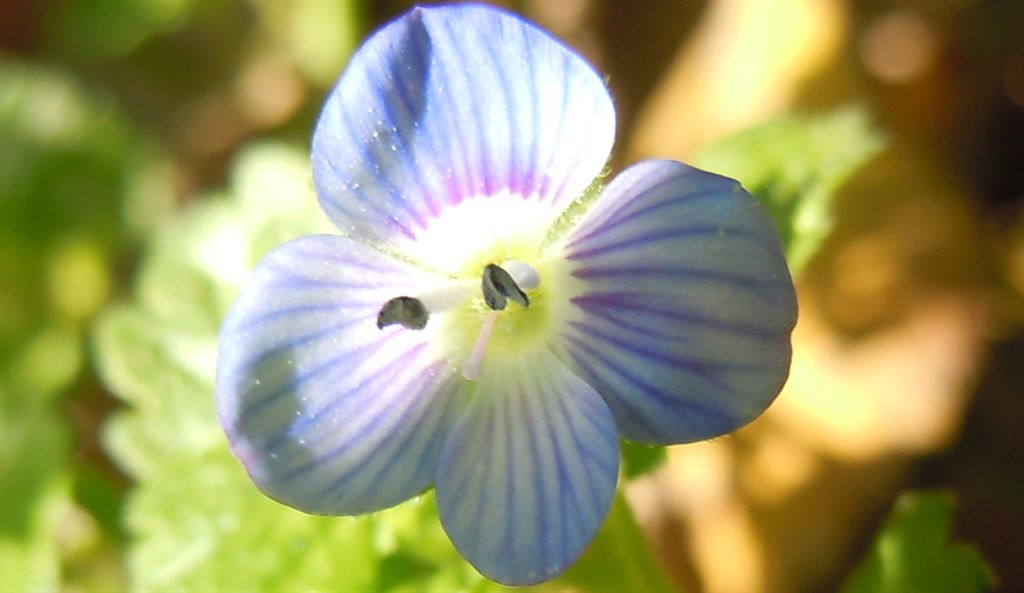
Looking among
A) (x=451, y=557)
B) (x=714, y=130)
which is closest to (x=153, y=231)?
(x=714, y=130)

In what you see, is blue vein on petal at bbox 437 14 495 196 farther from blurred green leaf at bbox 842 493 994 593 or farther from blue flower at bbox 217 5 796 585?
blurred green leaf at bbox 842 493 994 593

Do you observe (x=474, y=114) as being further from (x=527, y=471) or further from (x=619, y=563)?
(x=619, y=563)

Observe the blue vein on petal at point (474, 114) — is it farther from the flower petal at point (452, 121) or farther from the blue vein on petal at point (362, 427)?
the blue vein on petal at point (362, 427)

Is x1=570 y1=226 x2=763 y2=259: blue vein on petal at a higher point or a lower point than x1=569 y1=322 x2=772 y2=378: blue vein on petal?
higher

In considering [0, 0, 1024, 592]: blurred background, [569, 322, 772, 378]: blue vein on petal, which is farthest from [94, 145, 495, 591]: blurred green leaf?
[569, 322, 772, 378]: blue vein on petal

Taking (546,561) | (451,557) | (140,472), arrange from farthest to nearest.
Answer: (140,472) < (451,557) < (546,561)

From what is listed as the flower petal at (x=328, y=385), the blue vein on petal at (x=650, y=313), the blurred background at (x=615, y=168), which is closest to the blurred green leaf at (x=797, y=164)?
the blurred background at (x=615, y=168)

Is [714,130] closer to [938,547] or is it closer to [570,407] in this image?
[938,547]
